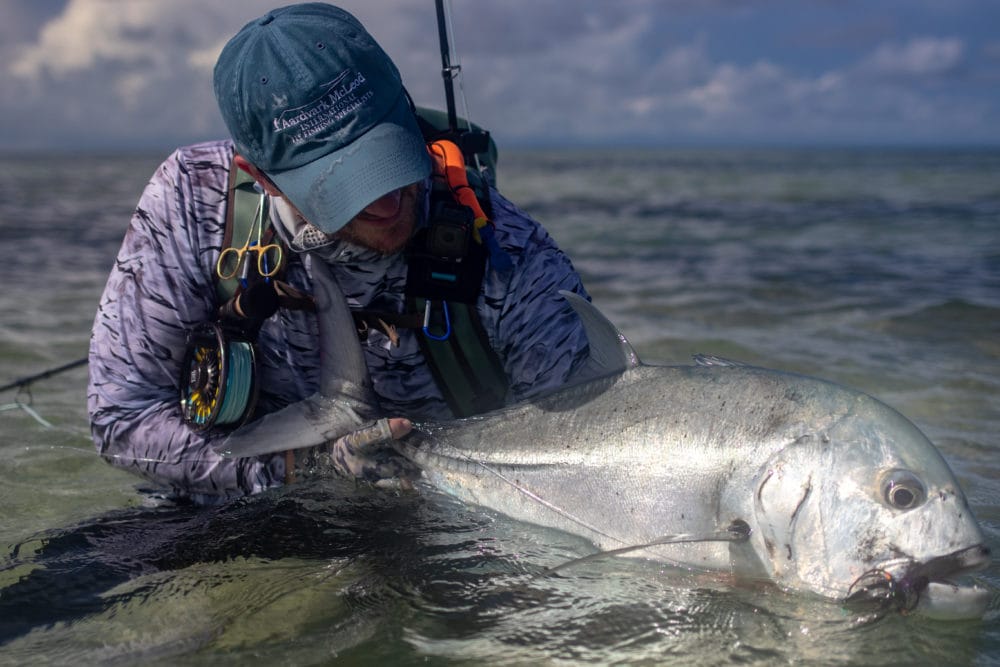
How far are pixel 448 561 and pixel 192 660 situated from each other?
2.50ft

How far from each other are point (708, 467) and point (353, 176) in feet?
4.03

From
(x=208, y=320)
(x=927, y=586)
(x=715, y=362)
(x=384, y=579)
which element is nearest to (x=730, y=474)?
(x=715, y=362)

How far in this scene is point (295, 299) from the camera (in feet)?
9.98

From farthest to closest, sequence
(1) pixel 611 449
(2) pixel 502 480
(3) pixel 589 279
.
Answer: (3) pixel 589 279 → (2) pixel 502 480 → (1) pixel 611 449

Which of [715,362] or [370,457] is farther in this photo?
[370,457]

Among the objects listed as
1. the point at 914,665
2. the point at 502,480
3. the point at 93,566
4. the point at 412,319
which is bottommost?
the point at 914,665

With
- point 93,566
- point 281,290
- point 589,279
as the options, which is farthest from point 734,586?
point 589,279

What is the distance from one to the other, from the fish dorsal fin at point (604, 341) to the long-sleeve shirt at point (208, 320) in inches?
10.4

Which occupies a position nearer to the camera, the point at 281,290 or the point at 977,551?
the point at 977,551

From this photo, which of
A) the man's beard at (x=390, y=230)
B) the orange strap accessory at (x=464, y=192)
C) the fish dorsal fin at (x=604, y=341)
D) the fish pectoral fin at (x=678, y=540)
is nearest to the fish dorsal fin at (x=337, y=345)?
the man's beard at (x=390, y=230)

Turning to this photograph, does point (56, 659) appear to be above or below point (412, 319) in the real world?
below

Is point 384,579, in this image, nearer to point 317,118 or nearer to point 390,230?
point 390,230

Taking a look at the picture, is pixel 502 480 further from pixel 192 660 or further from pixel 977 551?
pixel 977 551

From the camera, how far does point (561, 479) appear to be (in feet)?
8.73
